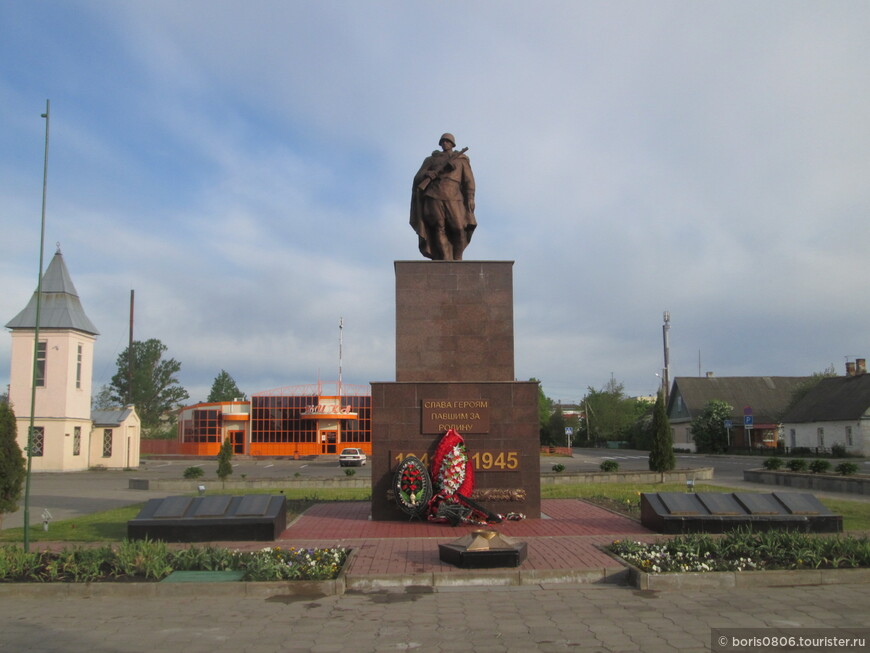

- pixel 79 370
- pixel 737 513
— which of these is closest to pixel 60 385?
pixel 79 370

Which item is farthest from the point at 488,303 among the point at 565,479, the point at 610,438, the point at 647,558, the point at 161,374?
the point at 161,374

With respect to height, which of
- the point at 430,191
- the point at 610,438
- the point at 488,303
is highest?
the point at 430,191

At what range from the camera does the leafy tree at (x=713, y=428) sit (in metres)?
50.2

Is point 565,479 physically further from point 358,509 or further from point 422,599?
point 422,599

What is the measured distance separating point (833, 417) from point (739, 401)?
48.8 ft

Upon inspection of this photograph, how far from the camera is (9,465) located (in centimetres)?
1120

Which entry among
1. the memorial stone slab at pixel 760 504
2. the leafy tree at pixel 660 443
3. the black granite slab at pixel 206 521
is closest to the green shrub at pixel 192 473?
the black granite slab at pixel 206 521

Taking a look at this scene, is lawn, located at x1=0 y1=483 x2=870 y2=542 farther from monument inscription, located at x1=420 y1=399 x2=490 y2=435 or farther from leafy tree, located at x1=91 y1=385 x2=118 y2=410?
leafy tree, located at x1=91 y1=385 x2=118 y2=410

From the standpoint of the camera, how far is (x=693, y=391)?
57.9 m

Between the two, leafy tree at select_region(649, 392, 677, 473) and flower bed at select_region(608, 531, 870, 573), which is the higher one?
leafy tree at select_region(649, 392, 677, 473)

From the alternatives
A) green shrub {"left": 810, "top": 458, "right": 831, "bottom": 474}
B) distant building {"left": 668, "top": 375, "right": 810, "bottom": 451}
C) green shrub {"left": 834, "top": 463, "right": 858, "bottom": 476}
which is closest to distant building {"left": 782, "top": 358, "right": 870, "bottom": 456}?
distant building {"left": 668, "top": 375, "right": 810, "bottom": 451}

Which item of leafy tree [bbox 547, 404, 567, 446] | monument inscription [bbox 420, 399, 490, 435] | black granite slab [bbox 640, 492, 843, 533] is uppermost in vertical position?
monument inscription [bbox 420, 399, 490, 435]

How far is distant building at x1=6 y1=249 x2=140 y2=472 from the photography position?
32219 mm

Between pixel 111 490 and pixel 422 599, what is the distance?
57.9 feet
